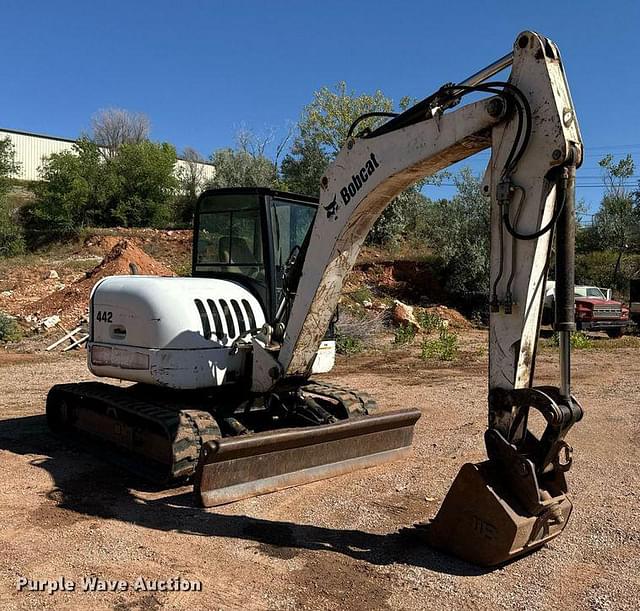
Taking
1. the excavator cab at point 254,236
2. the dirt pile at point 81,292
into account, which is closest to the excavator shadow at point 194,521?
the excavator cab at point 254,236

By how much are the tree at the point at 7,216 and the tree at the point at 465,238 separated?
64.5 feet

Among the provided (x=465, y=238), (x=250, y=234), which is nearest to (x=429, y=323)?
(x=465, y=238)

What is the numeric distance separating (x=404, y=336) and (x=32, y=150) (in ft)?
128

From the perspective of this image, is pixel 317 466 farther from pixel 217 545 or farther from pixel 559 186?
pixel 559 186

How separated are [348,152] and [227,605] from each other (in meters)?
3.42

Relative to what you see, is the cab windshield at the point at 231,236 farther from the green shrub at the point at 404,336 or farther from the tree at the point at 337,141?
the tree at the point at 337,141

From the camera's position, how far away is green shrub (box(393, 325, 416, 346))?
1750 centimetres

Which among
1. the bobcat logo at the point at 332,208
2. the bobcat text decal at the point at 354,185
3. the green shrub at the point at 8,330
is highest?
the bobcat text decal at the point at 354,185

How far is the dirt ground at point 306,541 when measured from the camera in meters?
3.89

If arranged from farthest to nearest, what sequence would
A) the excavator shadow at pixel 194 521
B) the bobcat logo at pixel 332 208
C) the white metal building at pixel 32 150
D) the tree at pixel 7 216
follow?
the white metal building at pixel 32 150
the tree at pixel 7 216
the bobcat logo at pixel 332 208
the excavator shadow at pixel 194 521

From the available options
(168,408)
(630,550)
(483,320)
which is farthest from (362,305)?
(630,550)

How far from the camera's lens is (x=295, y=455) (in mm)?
5789

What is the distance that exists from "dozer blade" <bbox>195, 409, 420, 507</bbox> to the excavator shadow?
30cm

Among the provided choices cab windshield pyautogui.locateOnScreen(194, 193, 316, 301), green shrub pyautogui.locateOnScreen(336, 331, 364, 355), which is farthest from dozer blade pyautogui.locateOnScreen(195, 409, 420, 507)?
green shrub pyautogui.locateOnScreen(336, 331, 364, 355)
